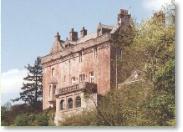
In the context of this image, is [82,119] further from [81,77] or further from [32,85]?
[32,85]

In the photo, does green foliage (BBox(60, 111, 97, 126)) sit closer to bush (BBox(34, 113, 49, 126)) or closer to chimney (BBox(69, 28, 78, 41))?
bush (BBox(34, 113, 49, 126))

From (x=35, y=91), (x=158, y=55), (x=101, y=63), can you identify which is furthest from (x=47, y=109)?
(x=158, y=55)

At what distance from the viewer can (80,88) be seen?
296 inches

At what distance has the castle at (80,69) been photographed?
24.0ft

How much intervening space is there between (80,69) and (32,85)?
20.2 inches

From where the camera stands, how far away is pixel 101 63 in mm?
7516

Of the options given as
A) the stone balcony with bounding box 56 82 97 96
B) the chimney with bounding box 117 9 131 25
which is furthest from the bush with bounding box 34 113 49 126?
the chimney with bounding box 117 9 131 25

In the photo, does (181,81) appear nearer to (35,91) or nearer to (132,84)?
(132,84)

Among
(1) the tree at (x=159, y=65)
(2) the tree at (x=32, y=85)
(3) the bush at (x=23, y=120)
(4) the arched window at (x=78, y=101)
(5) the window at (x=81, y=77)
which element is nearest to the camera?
(1) the tree at (x=159, y=65)

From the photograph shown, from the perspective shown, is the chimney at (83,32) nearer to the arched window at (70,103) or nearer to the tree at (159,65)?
the tree at (159,65)

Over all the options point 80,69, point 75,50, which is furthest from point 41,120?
point 75,50

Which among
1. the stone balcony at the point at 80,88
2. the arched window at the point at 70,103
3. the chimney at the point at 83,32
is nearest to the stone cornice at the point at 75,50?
the chimney at the point at 83,32

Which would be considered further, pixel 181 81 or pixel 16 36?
pixel 16 36

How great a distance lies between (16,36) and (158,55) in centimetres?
130
